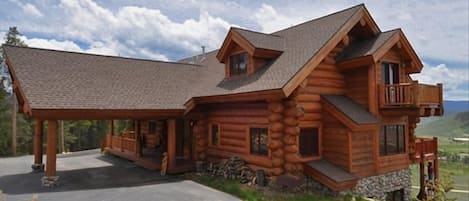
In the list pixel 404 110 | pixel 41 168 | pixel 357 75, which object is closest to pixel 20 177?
pixel 41 168

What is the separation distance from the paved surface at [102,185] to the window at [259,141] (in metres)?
2.29

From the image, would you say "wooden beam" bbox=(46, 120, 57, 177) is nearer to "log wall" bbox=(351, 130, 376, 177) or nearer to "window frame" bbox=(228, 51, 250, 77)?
"window frame" bbox=(228, 51, 250, 77)

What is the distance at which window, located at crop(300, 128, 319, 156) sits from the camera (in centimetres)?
1258

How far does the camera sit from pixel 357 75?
13602mm

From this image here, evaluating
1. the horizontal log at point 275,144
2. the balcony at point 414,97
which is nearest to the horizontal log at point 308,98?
the horizontal log at point 275,144

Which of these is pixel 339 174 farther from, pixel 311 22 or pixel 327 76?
pixel 311 22

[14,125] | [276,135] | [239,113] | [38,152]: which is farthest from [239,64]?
[14,125]

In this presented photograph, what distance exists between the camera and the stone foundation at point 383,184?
12470mm

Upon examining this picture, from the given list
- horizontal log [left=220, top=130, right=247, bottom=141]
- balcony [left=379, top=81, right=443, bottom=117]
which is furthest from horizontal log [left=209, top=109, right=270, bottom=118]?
balcony [left=379, top=81, right=443, bottom=117]

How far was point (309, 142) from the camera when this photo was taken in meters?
12.8

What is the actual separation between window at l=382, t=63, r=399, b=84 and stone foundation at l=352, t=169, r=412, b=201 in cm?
368

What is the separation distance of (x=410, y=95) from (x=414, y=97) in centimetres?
28

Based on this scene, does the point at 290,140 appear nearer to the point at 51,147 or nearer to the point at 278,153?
the point at 278,153

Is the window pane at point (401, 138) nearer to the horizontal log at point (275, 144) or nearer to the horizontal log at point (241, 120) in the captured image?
the horizontal log at point (275, 144)
